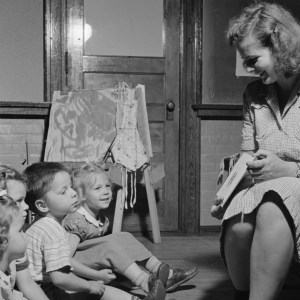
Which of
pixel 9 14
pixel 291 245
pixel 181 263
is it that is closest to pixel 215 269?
pixel 181 263

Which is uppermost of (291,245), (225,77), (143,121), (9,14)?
(9,14)

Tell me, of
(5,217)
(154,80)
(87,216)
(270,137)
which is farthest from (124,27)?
(5,217)

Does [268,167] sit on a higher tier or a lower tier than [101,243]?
higher

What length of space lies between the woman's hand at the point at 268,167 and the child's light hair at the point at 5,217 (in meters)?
0.77

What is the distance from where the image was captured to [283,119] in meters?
2.16

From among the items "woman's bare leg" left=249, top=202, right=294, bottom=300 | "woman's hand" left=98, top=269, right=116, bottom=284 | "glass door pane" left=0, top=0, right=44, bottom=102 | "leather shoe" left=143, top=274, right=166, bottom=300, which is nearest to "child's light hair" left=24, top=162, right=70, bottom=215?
"woman's hand" left=98, top=269, right=116, bottom=284

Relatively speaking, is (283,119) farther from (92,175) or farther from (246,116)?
Result: (92,175)

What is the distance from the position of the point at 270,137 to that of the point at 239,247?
1.39 ft

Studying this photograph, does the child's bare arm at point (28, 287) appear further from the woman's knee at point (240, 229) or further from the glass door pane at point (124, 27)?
the glass door pane at point (124, 27)

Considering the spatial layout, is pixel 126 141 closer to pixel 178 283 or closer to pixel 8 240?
pixel 178 283

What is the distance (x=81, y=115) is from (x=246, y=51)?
1.86 metres

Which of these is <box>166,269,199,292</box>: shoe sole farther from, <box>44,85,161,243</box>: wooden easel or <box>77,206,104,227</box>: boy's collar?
<box>44,85,161,243</box>: wooden easel

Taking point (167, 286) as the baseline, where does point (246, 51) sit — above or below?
above

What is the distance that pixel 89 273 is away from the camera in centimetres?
233
